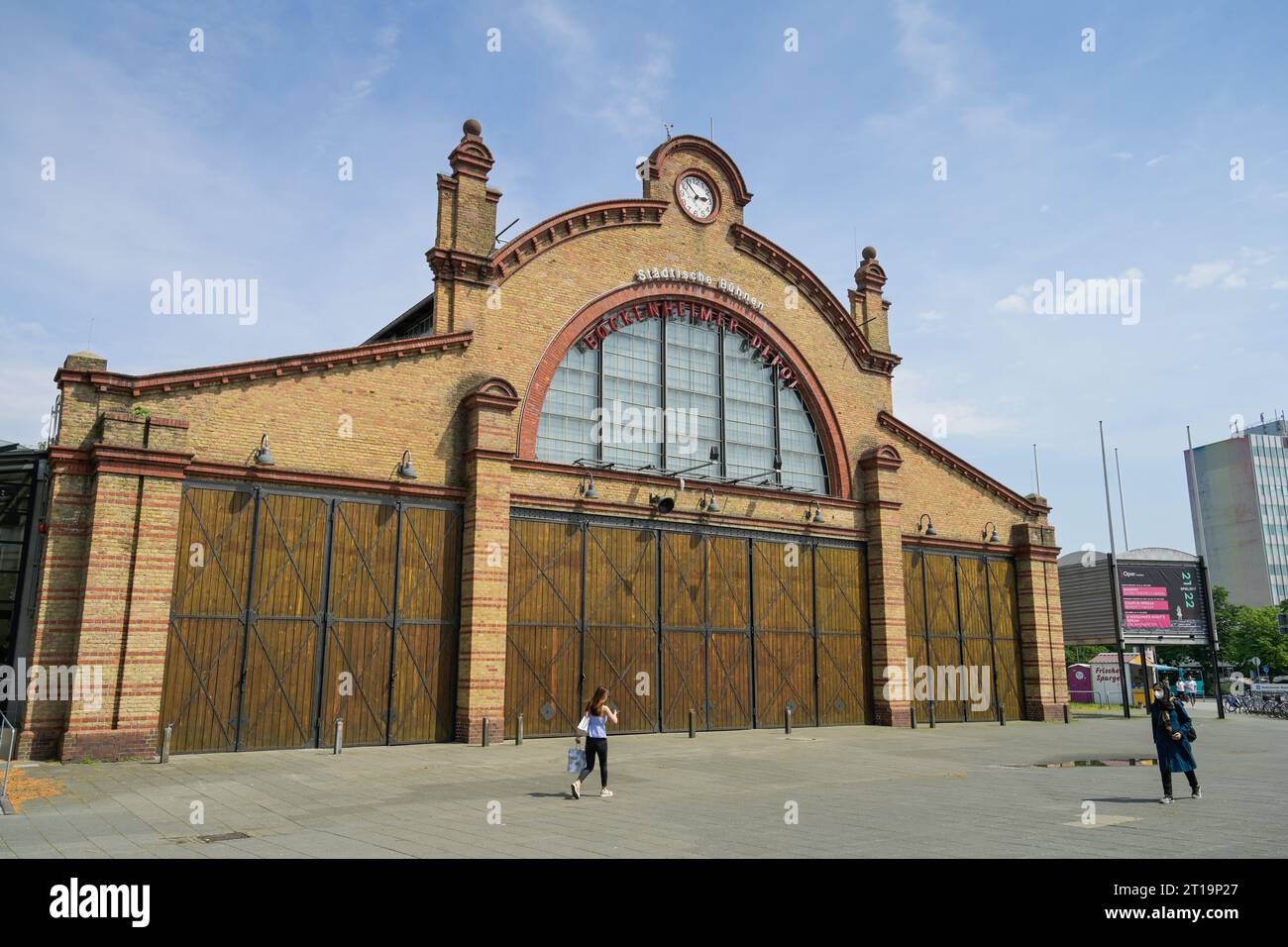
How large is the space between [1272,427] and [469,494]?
145 m

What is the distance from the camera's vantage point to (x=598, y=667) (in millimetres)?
23047

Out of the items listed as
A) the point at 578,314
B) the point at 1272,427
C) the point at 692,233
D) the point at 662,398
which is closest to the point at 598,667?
the point at 662,398

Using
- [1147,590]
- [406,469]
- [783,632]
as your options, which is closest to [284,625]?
[406,469]

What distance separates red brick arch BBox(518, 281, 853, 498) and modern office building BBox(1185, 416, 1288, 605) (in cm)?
11095

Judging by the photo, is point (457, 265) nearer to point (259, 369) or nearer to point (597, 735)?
point (259, 369)

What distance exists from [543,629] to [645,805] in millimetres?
10080

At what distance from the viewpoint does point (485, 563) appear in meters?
21.3

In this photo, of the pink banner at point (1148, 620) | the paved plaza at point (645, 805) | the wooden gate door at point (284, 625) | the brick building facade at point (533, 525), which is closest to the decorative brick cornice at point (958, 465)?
the brick building facade at point (533, 525)

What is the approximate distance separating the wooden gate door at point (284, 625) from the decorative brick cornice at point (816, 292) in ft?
52.0

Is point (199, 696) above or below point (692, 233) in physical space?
below

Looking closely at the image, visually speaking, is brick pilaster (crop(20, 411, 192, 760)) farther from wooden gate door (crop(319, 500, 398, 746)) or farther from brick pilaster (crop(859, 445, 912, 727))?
brick pilaster (crop(859, 445, 912, 727))

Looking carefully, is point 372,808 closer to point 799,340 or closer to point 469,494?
point 469,494

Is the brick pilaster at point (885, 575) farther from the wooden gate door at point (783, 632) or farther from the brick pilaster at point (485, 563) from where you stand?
the brick pilaster at point (485, 563)

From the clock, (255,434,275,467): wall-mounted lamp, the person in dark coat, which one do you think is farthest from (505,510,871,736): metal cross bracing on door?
the person in dark coat
